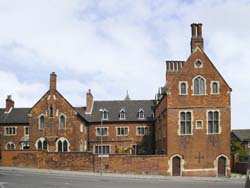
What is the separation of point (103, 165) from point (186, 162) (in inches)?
379

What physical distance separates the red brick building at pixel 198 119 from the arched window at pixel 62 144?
54.9 ft

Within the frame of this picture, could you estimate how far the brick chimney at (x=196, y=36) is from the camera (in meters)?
50.0

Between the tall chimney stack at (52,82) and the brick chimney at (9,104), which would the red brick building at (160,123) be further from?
the brick chimney at (9,104)

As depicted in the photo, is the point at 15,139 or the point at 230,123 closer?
the point at 230,123

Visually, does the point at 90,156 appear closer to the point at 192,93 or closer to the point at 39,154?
the point at 39,154

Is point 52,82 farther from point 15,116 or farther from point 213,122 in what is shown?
point 213,122

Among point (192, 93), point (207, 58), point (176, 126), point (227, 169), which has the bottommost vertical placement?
point (227, 169)

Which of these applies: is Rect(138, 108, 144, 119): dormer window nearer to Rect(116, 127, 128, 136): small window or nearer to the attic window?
Rect(116, 127, 128, 136): small window

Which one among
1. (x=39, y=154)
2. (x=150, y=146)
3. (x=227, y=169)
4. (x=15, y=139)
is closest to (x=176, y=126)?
(x=227, y=169)

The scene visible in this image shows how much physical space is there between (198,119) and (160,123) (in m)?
10.1

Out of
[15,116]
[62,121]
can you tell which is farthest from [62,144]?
[15,116]

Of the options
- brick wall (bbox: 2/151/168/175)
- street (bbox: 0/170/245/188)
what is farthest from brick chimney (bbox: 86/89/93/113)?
street (bbox: 0/170/245/188)

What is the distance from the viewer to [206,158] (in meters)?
48.0

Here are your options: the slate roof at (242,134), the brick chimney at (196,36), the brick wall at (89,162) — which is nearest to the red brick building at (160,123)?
the brick chimney at (196,36)
